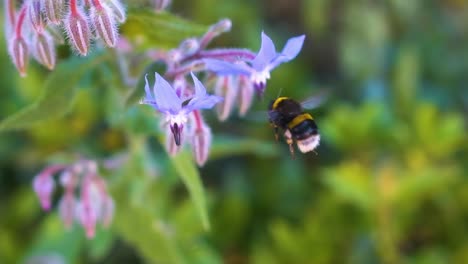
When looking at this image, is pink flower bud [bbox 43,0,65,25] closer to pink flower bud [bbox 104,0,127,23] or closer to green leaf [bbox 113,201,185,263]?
pink flower bud [bbox 104,0,127,23]

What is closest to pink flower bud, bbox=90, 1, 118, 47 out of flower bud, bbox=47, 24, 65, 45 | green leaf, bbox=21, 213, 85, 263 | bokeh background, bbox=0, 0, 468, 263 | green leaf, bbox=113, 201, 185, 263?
flower bud, bbox=47, 24, 65, 45

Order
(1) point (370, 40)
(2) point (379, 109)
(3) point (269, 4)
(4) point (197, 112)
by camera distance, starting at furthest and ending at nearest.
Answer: (3) point (269, 4)
(1) point (370, 40)
(2) point (379, 109)
(4) point (197, 112)

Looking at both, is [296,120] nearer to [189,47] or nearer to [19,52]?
[189,47]

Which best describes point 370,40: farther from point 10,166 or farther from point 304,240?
point 10,166

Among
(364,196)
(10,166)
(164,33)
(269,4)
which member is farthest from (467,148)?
(10,166)

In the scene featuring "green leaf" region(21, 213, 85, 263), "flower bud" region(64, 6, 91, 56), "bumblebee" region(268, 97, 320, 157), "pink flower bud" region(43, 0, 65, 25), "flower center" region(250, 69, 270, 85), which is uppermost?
"pink flower bud" region(43, 0, 65, 25)

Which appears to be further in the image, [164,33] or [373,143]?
[373,143]
